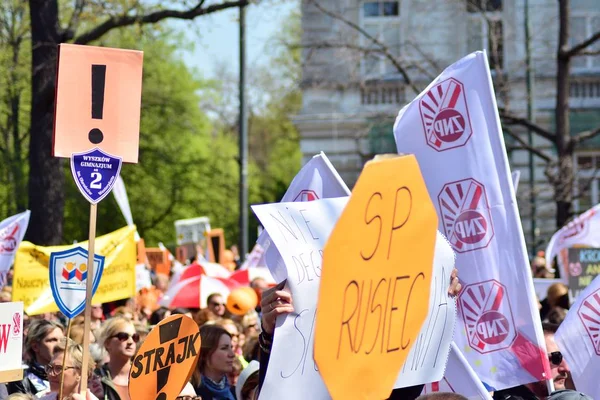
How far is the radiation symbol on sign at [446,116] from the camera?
5645 mm

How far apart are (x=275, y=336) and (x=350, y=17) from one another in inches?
818

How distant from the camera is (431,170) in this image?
18.8 feet

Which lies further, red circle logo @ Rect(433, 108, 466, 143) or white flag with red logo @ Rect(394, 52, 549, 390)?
red circle logo @ Rect(433, 108, 466, 143)

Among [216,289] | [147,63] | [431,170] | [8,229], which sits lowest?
[216,289]

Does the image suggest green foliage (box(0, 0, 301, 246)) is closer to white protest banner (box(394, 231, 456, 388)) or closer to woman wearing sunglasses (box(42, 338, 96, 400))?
woman wearing sunglasses (box(42, 338, 96, 400))

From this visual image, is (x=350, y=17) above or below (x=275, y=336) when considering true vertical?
above

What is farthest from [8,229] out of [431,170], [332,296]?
[332,296]

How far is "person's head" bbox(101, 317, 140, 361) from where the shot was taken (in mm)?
6766

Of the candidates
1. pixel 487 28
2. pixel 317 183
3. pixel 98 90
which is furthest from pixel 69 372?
pixel 487 28

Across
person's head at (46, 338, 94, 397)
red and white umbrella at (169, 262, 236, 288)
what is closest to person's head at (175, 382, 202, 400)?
person's head at (46, 338, 94, 397)

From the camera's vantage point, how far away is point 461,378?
5.06 metres

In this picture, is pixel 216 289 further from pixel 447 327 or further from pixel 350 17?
pixel 350 17

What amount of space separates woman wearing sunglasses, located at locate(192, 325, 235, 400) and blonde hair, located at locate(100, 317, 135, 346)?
1.73 ft

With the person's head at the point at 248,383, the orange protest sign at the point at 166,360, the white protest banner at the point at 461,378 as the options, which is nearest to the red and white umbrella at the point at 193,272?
the person's head at the point at 248,383
